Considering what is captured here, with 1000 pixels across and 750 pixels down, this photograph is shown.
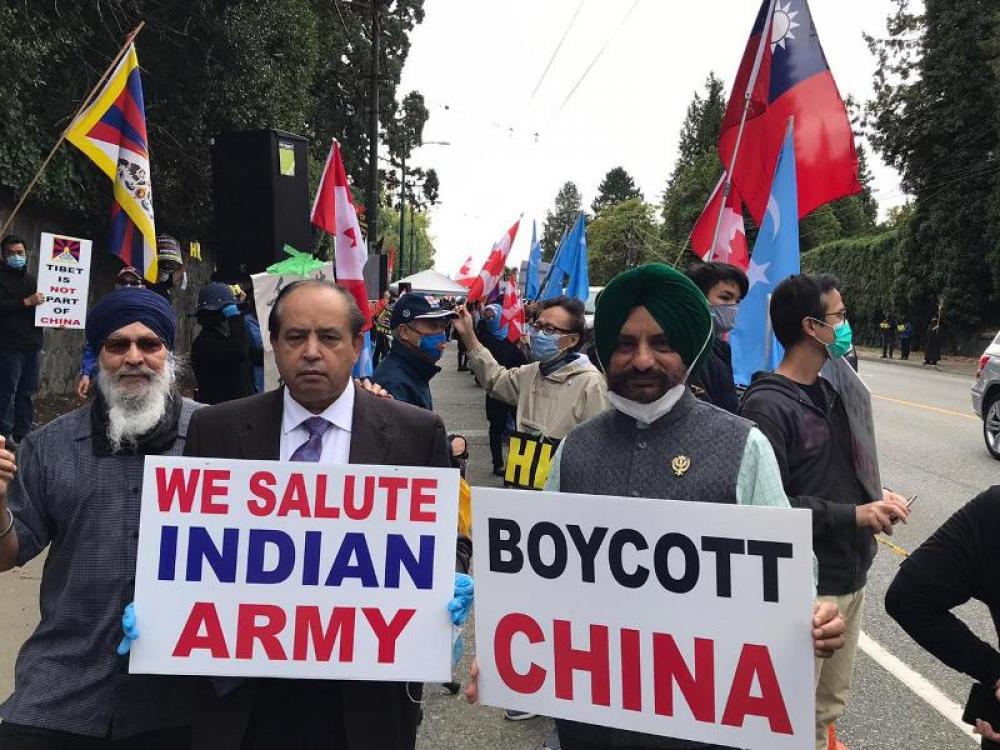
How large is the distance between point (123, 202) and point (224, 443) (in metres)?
3.53

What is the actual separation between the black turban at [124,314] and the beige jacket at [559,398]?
2.20m

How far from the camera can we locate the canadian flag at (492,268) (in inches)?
337

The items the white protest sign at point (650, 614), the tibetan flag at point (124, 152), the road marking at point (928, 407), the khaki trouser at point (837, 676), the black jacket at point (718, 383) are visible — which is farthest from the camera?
the road marking at point (928, 407)

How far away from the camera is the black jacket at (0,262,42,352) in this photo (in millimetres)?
7852

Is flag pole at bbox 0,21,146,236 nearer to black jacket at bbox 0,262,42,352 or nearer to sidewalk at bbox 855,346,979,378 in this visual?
black jacket at bbox 0,262,42,352

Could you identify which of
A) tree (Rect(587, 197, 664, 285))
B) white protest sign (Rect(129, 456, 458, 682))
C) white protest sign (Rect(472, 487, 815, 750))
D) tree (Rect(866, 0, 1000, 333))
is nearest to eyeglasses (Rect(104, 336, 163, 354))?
white protest sign (Rect(129, 456, 458, 682))

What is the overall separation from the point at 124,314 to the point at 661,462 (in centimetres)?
150

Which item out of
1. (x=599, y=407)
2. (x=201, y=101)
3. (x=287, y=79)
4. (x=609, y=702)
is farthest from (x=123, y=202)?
(x=287, y=79)

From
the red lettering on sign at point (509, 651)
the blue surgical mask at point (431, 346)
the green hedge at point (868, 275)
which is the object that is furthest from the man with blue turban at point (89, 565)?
the green hedge at point (868, 275)

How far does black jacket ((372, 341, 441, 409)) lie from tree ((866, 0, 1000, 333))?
29.6m

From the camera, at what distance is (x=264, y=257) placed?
355 inches

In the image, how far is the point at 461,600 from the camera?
209 cm

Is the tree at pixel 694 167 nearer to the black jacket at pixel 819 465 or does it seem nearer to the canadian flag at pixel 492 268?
the canadian flag at pixel 492 268

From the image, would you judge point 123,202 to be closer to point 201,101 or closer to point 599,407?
point 599,407
